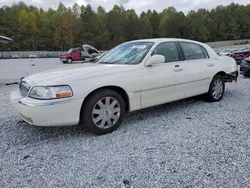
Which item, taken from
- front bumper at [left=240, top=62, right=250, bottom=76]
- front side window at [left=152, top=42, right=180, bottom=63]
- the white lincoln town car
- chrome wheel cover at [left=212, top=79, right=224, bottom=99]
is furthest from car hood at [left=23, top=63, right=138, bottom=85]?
front bumper at [left=240, top=62, right=250, bottom=76]

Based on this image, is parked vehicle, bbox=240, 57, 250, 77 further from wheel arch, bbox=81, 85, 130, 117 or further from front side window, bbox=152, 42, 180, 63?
wheel arch, bbox=81, 85, 130, 117

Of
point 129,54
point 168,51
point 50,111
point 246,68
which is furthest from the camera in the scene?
point 246,68

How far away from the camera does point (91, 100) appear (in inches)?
117

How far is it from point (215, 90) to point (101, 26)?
213 feet

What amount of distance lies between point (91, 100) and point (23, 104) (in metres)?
0.91

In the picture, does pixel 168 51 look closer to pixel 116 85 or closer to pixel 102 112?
pixel 116 85

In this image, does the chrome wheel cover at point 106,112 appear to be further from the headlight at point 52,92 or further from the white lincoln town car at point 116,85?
the headlight at point 52,92

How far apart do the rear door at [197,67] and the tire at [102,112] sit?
5.19 ft

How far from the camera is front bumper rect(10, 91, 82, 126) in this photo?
106 inches

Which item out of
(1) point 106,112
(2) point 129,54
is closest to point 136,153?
(1) point 106,112

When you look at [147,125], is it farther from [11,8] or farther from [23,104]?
[11,8]

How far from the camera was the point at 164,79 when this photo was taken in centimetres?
361

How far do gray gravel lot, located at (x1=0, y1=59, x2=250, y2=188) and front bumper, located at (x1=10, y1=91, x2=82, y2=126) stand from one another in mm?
360

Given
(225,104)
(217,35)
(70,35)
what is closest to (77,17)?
(70,35)
